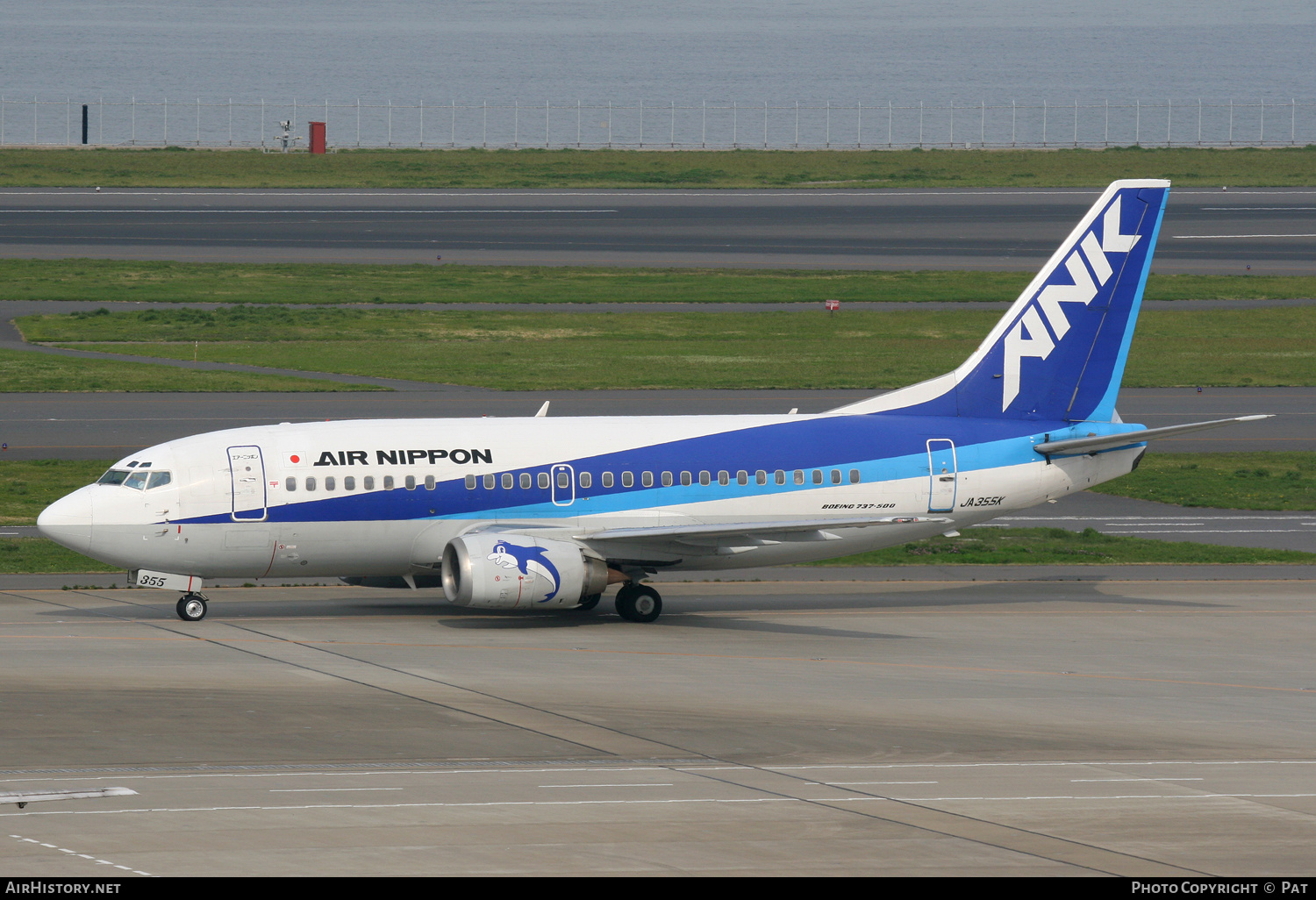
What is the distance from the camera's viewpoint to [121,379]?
225 ft

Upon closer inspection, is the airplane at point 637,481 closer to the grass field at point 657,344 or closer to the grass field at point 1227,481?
the grass field at point 1227,481

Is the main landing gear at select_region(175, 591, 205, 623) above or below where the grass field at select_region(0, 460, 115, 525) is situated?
below

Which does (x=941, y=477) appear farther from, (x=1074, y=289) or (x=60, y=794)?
(x=60, y=794)

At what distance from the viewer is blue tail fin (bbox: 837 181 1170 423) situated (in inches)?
1641

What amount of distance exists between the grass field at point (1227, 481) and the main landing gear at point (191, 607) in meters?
31.4

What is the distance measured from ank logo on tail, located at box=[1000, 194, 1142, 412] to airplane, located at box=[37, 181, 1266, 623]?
49 mm

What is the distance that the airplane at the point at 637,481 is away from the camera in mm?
37094

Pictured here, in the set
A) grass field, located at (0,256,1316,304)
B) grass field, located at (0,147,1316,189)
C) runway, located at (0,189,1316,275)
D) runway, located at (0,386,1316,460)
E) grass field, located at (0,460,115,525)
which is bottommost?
grass field, located at (0,460,115,525)

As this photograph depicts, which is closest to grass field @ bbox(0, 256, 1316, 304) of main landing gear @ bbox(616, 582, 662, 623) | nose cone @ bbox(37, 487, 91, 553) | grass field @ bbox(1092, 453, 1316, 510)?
grass field @ bbox(1092, 453, 1316, 510)

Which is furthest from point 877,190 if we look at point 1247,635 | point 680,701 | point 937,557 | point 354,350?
point 680,701

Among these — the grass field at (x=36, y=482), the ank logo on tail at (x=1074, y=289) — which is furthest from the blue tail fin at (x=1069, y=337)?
the grass field at (x=36, y=482)

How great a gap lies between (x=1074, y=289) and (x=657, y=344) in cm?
3721

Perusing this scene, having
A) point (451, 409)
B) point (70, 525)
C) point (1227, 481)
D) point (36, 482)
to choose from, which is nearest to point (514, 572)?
point (70, 525)

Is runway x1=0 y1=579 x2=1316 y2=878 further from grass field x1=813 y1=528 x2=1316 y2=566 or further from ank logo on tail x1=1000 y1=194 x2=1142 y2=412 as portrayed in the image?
ank logo on tail x1=1000 y1=194 x2=1142 y2=412
